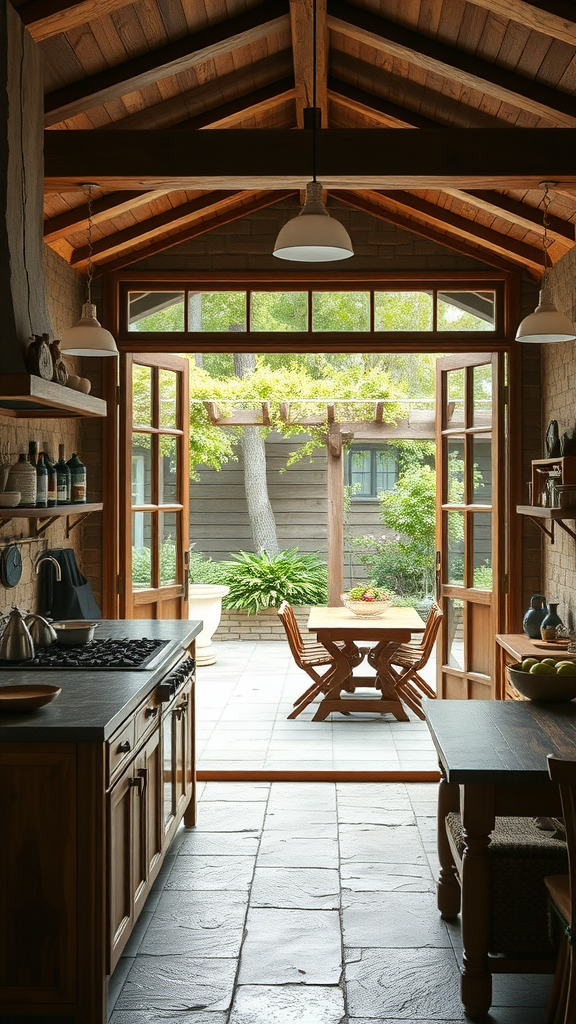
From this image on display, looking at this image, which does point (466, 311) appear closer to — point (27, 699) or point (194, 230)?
point (194, 230)

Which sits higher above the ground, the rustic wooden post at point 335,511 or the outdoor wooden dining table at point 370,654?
the rustic wooden post at point 335,511

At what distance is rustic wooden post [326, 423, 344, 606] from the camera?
34.3 ft

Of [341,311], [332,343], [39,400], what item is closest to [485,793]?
[39,400]

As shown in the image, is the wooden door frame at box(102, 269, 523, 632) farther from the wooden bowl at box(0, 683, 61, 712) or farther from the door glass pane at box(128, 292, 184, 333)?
Result: the wooden bowl at box(0, 683, 61, 712)

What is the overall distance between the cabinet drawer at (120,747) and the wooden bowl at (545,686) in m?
1.37

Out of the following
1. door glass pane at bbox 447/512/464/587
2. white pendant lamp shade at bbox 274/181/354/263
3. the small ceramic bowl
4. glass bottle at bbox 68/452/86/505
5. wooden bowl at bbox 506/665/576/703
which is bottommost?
wooden bowl at bbox 506/665/576/703

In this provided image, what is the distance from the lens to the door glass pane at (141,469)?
669 cm

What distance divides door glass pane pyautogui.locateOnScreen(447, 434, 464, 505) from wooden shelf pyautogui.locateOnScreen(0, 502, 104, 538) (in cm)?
260

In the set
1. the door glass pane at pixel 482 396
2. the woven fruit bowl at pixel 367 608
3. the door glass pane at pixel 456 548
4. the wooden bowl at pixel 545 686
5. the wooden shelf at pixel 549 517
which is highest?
the door glass pane at pixel 482 396

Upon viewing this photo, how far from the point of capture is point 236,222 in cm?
652

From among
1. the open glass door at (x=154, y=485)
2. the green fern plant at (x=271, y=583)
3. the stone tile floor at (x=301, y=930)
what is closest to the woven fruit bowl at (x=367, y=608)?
the open glass door at (x=154, y=485)

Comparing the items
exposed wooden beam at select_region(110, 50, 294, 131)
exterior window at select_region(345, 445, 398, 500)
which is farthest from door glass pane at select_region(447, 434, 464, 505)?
exterior window at select_region(345, 445, 398, 500)

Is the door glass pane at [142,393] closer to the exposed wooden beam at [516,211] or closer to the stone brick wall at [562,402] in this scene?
the exposed wooden beam at [516,211]

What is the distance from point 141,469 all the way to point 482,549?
95.3 inches
